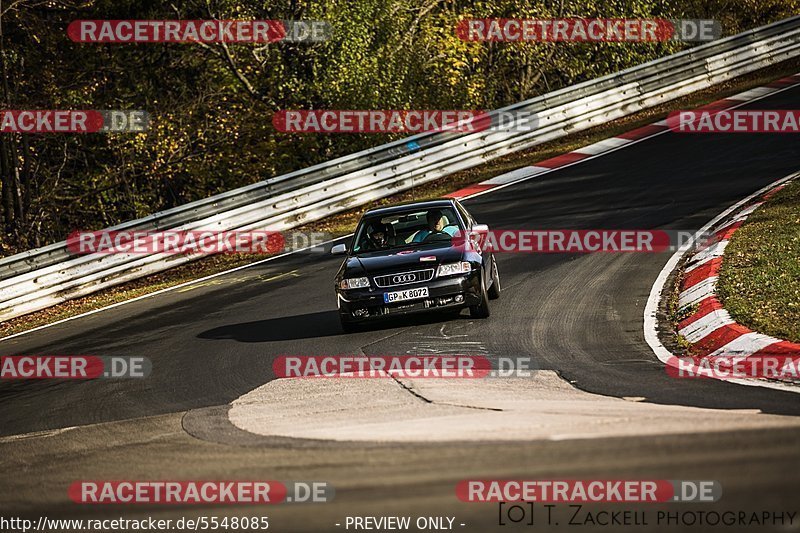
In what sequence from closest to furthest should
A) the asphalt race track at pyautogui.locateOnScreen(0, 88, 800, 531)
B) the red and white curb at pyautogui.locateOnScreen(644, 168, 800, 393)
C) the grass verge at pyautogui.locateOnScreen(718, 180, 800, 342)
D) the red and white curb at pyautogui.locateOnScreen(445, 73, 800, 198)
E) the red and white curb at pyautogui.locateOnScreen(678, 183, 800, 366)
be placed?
the asphalt race track at pyautogui.locateOnScreen(0, 88, 800, 531) < the red and white curb at pyautogui.locateOnScreen(644, 168, 800, 393) < the red and white curb at pyautogui.locateOnScreen(678, 183, 800, 366) < the grass verge at pyautogui.locateOnScreen(718, 180, 800, 342) < the red and white curb at pyautogui.locateOnScreen(445, 73, 800, 198)

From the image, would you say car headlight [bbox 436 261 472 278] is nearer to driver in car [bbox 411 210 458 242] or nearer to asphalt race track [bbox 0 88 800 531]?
asphalt race track [bbox 0 88 800 531]

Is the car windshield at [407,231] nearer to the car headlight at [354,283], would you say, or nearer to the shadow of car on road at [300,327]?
the car headlight at [354,283]

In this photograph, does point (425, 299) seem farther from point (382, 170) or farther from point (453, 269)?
point (382, 170)

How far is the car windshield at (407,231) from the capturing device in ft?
40.8

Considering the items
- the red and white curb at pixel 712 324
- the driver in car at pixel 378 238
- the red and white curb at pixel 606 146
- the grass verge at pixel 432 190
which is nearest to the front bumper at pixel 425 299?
the driver in car at pixel 378 238

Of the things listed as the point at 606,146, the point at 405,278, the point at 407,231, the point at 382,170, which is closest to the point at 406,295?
the point at 405,278

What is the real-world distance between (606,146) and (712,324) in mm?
14166

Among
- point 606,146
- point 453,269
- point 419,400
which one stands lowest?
point 419,400

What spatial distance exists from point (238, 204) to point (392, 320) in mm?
8816

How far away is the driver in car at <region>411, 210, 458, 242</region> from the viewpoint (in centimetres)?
1253

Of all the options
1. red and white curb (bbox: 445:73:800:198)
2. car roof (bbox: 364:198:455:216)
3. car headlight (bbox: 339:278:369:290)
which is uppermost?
Answer: red and white curb (bbox: 445:73:800:198)

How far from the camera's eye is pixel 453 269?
11508 mm

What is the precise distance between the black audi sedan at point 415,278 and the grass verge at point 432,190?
6.60 metres

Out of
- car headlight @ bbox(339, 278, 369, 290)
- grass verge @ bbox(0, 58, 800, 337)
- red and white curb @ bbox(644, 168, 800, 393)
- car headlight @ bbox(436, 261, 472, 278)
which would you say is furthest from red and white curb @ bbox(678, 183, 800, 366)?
grass verge @ bbox(0, 58, 800, 337)
